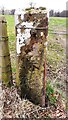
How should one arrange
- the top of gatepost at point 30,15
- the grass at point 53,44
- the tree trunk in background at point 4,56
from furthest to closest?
the grass at point 53,44 → the tree trunk in background at point 4,56 → the top of gatepost at point 30,15

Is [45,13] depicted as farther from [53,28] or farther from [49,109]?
[53,28]

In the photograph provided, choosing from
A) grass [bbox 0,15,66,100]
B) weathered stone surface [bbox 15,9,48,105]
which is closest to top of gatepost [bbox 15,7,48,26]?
weathered stone surface [bbox 15,9,48,105]

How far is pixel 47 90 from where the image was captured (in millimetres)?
5484

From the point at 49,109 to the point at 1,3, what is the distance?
2570mm

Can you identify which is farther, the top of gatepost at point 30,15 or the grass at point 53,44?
the grass at point 53,44

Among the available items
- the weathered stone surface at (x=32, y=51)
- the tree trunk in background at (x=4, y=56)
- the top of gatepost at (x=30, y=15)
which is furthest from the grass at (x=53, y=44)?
the top of gatepost at (x=30, y=15)

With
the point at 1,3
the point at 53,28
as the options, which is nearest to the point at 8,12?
the point at 1,3

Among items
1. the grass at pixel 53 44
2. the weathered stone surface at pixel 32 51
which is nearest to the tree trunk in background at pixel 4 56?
the weathered stone surface at pixel 32 51

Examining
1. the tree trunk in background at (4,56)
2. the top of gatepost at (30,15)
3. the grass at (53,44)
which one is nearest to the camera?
the top of gatepost at (30,15)

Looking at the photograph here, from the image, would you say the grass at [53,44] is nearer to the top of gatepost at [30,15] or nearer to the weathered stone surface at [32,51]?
the weathered stone surface at [32,51]

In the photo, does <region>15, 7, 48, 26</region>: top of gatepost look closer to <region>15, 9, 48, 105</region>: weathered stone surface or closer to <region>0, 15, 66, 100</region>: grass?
<region>15, 9, 48, 105</region>: weathered stone surface

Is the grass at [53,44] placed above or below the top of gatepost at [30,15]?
below

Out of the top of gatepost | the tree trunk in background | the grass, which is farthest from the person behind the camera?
the grass

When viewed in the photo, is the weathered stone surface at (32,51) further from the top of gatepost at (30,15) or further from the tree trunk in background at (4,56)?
the tree trunk in background at (4,56)
